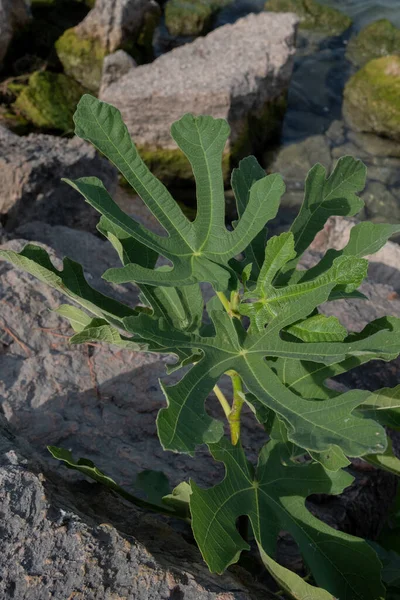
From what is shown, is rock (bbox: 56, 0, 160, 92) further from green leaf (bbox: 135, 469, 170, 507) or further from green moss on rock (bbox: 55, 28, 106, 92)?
green leaf (bbox: 135, 469, 170, 507)

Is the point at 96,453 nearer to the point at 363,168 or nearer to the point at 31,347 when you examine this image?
the point at 31,347

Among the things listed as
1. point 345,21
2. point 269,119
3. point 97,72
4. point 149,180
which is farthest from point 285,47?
point 149,180

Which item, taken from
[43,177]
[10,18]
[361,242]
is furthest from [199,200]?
[10,18]

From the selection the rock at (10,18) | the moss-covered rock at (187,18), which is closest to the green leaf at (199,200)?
the rock at (10,18)

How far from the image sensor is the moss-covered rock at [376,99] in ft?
27.4

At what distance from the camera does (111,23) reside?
830 centimetres

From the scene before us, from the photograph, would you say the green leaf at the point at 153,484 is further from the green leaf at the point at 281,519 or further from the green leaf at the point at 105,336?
the green leaf at the point at 105,336

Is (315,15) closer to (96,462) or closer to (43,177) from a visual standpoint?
(43,177)

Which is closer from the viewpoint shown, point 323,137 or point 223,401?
point 223,401

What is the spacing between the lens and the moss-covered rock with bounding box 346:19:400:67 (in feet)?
33.6

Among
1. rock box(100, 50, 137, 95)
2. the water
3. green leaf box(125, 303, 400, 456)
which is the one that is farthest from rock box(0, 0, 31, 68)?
green leaf box(125, 303, 400, 456)

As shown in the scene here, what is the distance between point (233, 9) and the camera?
11617 millimetres

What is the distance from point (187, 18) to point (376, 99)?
3874 millimetres

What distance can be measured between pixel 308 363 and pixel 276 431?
0.66ft
